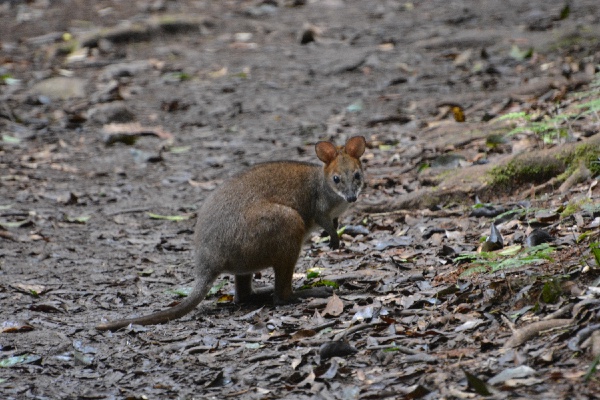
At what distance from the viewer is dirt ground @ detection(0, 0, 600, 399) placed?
4465 mm

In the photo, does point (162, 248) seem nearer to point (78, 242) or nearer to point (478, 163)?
point (78, 242)

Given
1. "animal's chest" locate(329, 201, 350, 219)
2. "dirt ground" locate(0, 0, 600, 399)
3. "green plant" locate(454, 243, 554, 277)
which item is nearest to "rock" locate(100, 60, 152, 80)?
"dirt ground" locate(0, 0, 600, 399)

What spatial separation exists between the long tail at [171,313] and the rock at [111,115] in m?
6.64

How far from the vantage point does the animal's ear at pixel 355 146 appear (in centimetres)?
642

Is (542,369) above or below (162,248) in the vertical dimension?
above

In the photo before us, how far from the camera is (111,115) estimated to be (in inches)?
471

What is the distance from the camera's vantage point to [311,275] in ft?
20.5

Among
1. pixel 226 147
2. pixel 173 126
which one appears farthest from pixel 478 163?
pixel 173 126

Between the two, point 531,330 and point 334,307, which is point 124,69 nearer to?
point 334,307

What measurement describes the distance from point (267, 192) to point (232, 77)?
799 cm

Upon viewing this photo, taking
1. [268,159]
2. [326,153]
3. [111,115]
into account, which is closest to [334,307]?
[326,153]

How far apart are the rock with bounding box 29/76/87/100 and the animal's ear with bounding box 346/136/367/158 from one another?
7603 millimetres

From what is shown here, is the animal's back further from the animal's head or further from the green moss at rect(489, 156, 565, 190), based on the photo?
the green moss at rect(489, 156, 565, 190)

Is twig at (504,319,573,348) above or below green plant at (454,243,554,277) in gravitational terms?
below
